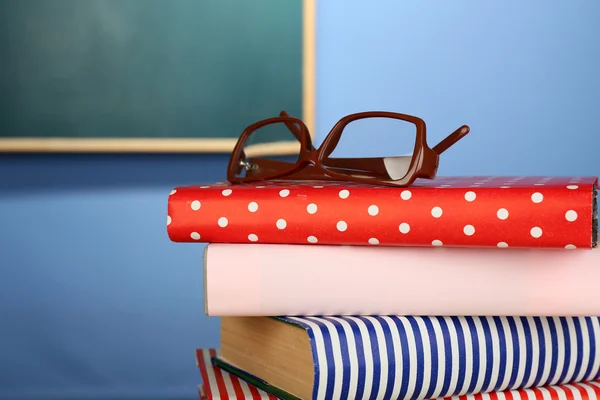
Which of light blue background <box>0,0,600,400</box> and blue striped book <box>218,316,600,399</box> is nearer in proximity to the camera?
blue striped book <box>218,316,600,399</box>

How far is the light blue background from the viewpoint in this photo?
1.10 m

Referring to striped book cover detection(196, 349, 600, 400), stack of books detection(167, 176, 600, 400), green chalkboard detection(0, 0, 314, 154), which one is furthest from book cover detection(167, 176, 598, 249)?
green chalkboard detection(0, 0, 314, 154)

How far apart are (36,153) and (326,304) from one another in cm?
68

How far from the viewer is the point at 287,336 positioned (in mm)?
Result: 548

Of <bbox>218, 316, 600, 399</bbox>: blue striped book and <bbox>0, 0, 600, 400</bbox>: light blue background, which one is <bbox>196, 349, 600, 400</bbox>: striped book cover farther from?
<bbox>0, 0, 600, 400</bbox>: light blue background

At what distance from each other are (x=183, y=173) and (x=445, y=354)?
0.65m

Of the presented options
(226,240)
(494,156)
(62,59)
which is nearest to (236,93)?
(62,59)

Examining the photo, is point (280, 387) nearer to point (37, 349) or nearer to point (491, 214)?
point (491, 214)

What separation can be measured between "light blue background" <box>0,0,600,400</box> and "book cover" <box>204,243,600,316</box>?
58cm

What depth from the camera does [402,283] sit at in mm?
541

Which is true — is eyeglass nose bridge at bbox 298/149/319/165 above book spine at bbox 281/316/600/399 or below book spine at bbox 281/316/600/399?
above

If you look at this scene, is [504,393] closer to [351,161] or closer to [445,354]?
[445,354]

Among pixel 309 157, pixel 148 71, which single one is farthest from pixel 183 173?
pixel 309 157

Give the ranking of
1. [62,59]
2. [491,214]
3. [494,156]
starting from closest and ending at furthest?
[491,214] < [62,59] < [494,156]
